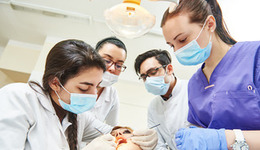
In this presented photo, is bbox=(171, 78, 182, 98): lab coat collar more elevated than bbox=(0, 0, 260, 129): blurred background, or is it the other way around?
bbox=(0, 0, 260, 129): blurred background

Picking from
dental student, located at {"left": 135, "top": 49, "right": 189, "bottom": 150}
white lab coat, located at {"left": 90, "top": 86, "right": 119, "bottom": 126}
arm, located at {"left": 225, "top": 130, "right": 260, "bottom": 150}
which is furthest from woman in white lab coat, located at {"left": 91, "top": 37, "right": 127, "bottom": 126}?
arm, located at {"left": 225, "top": 130, "right": 260, "bottom": 150}

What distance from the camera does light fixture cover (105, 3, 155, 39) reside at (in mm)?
900

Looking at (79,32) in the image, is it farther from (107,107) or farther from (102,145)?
(102,145)

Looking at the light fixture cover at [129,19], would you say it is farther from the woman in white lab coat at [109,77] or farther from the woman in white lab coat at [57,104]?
the woman in white lab coat at [109,77]

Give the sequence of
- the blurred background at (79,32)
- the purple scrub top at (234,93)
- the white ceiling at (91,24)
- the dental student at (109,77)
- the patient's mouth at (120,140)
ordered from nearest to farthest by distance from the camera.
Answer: the purple scrub top at (234,93) → the patient's mouth at (120,140) → the dental student at (109,77) → the white ceiling at (91,24) → the blurred background at (79,32)

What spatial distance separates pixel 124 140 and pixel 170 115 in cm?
78

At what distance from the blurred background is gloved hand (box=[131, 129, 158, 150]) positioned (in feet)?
6.19

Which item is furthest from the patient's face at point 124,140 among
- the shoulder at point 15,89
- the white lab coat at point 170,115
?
the shoulder at point 15,89

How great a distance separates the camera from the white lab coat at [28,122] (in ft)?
3.13

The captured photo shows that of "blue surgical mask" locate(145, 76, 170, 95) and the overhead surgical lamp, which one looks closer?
the overhead surgical lamp

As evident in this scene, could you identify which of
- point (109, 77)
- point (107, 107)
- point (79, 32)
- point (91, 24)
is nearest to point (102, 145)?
point (109, 77)

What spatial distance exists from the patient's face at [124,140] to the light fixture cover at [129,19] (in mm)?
759

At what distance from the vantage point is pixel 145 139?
1.31 meters

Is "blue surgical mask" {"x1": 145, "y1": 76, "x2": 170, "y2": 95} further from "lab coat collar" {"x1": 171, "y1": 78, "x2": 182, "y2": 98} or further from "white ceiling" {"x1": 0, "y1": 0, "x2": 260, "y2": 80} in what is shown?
"white ceiling" {"x1": 0, "y1": 0, "x2": 260, "y2": 80}
